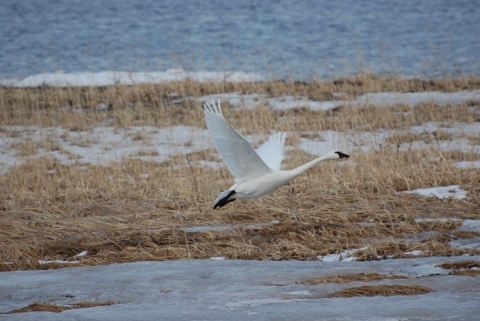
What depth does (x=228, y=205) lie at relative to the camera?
8242 millimetres

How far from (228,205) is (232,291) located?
291 cm

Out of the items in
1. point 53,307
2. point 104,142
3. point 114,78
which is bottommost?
point 104,142

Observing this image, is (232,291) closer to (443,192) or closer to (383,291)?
(383,291)

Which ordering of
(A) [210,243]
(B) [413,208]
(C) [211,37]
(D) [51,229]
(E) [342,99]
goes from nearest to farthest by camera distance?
(A) [210,243] < (D) [51,229] < (B) [413,208] < (E) [342,99] < (C) [211,37]

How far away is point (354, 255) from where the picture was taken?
6305 mm

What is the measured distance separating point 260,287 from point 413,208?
9.99 ft

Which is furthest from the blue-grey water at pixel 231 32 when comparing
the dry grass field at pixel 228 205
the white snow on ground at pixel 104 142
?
the white snow on ground at pixel 104 142

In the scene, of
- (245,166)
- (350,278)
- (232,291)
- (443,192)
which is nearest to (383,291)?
(350,278)

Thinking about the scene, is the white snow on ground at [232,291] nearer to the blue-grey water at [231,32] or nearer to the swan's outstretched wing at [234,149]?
the swan's outstretched wing at [234,149]

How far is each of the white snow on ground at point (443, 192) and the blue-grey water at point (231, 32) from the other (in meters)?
12.3

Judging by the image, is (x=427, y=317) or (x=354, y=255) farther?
(x=354, y=255)

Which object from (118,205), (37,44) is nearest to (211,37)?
(37,44)

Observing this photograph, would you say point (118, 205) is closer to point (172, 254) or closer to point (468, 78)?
point (172, 254)

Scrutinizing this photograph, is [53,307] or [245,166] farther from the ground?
[245,166]
